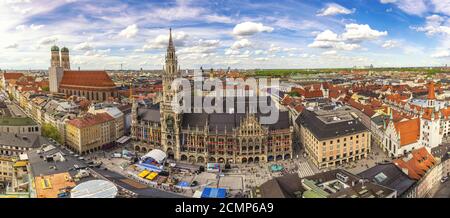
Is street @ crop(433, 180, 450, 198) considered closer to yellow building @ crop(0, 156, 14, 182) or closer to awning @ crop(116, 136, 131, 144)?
awning @ crop(116, 136, 131, 144)

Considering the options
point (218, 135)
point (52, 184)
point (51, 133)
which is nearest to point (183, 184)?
point (218, 135)

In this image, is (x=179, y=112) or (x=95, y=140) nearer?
(x=179, y=112)

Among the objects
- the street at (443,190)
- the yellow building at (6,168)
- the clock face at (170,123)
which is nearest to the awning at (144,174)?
the clock face at (170,123)

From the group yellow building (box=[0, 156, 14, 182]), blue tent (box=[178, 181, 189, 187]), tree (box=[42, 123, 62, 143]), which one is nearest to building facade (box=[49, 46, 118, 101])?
tree (box=[42, 123, 62, 143])

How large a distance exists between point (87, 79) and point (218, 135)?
4995 centimetres

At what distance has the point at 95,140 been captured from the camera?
44188 millimetres

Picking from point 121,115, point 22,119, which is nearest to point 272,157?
point 121,115

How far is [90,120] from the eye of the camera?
44.8m

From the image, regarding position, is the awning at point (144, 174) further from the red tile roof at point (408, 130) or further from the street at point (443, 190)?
the red tile roof at point (408, 130)

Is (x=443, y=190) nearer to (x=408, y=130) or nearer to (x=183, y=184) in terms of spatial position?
(x=408, y=130)

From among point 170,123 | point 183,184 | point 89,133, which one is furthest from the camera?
point 89,133

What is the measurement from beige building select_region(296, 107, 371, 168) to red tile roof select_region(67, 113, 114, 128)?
26.5 m

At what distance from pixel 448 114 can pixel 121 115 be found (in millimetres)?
46442
